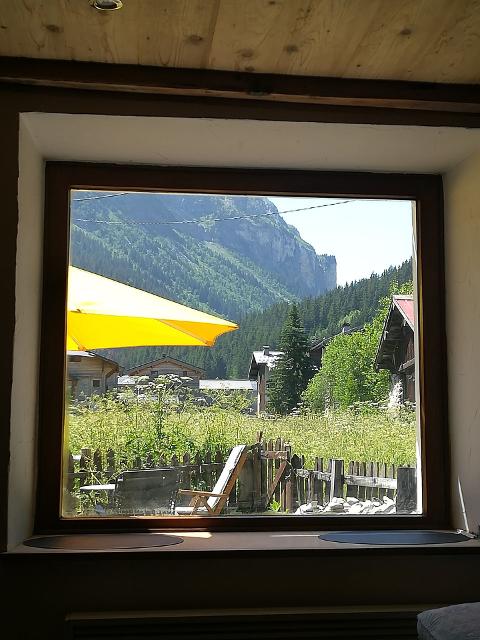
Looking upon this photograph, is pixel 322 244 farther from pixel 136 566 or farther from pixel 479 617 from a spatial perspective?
pixel 479 617

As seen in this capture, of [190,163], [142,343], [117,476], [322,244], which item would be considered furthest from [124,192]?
[117,476]

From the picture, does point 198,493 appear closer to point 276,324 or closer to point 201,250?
point 276,324

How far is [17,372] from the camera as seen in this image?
3.22 metres

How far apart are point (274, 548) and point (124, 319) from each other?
3.82ft

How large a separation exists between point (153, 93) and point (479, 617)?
204 cm

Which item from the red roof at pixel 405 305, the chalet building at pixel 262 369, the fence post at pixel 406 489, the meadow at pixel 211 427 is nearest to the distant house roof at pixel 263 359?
the chalet building at pixel 262 369

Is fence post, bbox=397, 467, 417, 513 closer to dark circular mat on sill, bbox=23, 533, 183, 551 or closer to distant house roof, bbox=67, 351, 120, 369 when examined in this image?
dark circular mat on sill, bbox=23, 533, 183, 551

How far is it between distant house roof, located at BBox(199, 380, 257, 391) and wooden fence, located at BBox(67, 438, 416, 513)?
24cm

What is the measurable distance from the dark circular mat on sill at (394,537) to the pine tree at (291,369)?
59 centimetres

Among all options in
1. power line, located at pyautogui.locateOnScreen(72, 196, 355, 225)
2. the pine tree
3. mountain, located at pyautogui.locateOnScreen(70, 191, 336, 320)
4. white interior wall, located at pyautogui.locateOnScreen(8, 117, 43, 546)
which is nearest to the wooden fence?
the pine tree

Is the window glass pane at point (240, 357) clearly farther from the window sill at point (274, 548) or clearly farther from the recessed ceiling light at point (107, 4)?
the recessed ceiling light at point (107, 4)

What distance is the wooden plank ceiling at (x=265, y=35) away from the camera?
2660 millimetres

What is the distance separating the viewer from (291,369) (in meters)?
3.86

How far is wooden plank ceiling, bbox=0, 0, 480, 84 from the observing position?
2.66 meters
